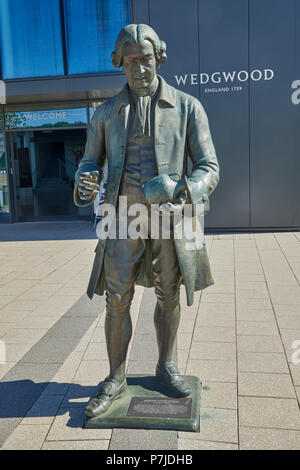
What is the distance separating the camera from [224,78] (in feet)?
31.2

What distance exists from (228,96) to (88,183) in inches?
301

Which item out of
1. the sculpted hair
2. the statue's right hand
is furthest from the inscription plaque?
the sculpted hair

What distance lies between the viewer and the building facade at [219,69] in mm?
9289

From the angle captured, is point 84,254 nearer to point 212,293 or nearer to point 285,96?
point 212,293

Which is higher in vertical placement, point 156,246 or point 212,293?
point 156,246

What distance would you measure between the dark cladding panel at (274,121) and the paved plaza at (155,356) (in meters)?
2.78

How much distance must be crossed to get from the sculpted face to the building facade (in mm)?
7307

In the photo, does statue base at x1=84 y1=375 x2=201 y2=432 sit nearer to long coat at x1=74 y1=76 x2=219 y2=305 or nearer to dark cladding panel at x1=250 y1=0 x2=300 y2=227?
long coat at x1=74 y1=76 x2=219 y2=305

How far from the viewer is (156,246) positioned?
2.80 meters

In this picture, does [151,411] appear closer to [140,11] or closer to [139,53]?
[139,53]

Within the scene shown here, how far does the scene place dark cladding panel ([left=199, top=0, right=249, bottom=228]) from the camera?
9.30 m

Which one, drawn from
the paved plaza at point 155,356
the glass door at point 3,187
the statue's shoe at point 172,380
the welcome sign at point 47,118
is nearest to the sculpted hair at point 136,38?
the statue's shoe at point 172,380
